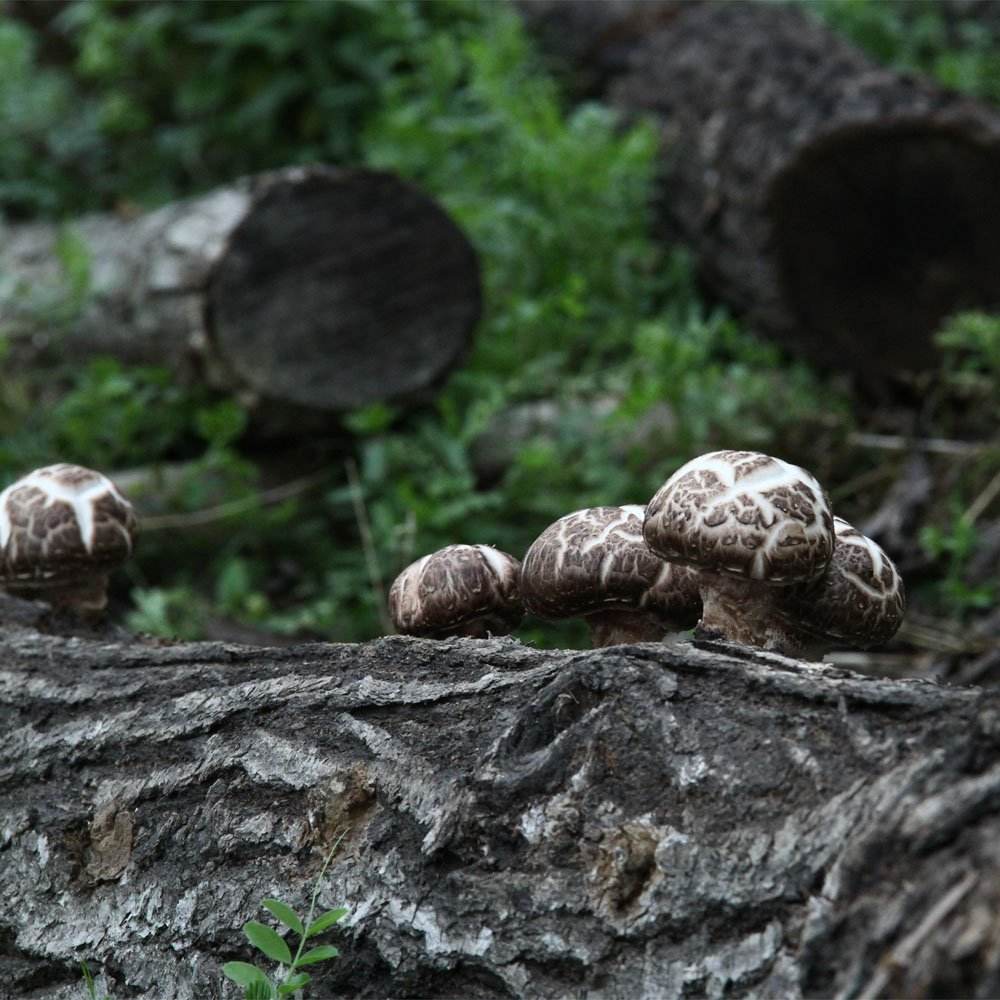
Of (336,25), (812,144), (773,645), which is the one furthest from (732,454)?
(336,25)

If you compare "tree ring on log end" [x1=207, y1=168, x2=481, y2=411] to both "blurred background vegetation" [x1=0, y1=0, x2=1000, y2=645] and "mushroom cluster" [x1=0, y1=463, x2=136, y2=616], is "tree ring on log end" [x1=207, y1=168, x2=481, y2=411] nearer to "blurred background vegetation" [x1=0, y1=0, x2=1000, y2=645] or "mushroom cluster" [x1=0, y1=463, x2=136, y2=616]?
"blurred background vegetation" [x1=0, y1=0, x2=1000, y2=645]

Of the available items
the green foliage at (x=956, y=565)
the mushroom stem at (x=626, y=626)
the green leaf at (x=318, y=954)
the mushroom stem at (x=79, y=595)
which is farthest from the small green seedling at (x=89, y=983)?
the green foliage at (x=956, y=565)

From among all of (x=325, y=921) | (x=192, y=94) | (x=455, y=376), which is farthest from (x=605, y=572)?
(x=192, y=94)

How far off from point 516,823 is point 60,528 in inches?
71.9

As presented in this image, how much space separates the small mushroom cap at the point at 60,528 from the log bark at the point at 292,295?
2.95 m

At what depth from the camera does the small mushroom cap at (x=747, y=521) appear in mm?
2865

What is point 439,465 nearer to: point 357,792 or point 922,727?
point 357,792

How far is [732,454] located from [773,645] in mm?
496

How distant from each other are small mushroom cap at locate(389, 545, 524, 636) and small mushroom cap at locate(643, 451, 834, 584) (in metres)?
0.61

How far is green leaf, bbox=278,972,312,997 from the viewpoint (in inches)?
95.7

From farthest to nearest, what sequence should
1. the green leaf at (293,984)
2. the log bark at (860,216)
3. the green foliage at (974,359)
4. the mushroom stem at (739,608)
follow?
the log bark at (860,216) → the green foliage at (974,359) → the mushroom stem at (739,608) → the green leaf at (293,984)

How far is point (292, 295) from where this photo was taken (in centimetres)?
686

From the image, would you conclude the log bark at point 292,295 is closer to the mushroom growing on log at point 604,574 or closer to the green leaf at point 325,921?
the mushroom growing on log at point 604,574

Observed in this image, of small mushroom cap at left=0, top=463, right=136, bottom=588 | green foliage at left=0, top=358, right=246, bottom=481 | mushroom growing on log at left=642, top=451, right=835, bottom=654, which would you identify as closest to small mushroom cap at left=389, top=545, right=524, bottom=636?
mushroom growing on log at left=642, top=451, right=835, bottom=654
